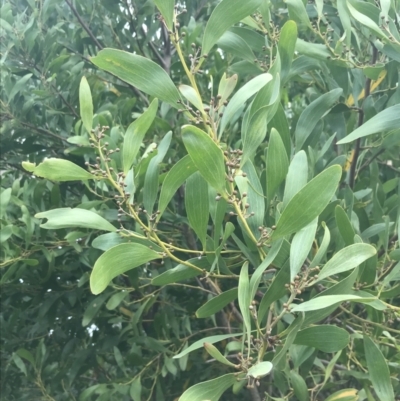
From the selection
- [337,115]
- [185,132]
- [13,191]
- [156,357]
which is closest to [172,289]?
[156,357]

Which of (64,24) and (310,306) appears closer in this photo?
(310,306)

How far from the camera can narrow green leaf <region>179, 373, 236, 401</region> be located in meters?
0.48

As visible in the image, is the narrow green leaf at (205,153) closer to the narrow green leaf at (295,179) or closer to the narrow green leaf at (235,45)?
the narrow green leaf at (295,179)

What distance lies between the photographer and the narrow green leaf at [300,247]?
485 millimetres

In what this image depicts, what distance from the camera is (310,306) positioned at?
0.43 m

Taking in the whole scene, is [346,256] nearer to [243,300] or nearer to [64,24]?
[243,300]

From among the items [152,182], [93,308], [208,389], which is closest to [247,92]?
[152,182]

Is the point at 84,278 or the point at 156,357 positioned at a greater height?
the point at 84,278

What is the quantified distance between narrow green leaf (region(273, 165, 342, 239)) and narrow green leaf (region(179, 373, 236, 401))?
0.52ft

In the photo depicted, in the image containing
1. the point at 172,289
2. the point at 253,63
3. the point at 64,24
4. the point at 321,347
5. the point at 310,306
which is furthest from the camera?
the point at 64,24

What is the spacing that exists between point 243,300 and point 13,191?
72cm

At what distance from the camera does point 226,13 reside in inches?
21.6

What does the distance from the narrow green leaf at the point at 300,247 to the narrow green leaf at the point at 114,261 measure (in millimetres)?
140

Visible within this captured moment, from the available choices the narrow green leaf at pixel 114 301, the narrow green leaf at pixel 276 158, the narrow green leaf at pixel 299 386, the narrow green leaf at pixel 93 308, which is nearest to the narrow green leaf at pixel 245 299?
the narrow green leaf at pixel 276 158
